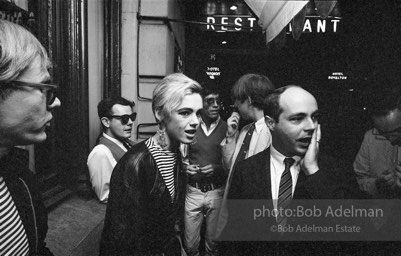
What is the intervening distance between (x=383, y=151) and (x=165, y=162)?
2.32 m

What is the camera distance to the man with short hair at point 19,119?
1079 mm

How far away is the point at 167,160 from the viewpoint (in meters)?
2.12

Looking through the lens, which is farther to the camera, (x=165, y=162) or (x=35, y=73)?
(x=165, y=162)

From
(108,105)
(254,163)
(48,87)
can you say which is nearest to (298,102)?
(254,163)

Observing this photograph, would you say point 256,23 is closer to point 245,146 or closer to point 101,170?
point 245,146

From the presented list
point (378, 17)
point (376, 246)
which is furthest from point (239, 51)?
point (376, 246)

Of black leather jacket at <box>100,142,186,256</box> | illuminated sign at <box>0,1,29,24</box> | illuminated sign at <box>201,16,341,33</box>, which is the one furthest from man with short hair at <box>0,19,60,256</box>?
illuminated sign at <box>201,16,341,33</box>

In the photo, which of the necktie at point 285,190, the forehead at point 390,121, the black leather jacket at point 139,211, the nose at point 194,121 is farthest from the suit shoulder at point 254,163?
the forehead at point 390,121

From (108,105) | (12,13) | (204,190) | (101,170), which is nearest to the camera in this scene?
(12,13)

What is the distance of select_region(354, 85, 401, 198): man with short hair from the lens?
2531 mm

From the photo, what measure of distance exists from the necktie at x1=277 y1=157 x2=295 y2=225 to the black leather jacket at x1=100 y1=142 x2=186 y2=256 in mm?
717

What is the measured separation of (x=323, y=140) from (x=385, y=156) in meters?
5.29

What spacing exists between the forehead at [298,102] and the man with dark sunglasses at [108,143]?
172 cm

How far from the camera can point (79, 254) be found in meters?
2.27
